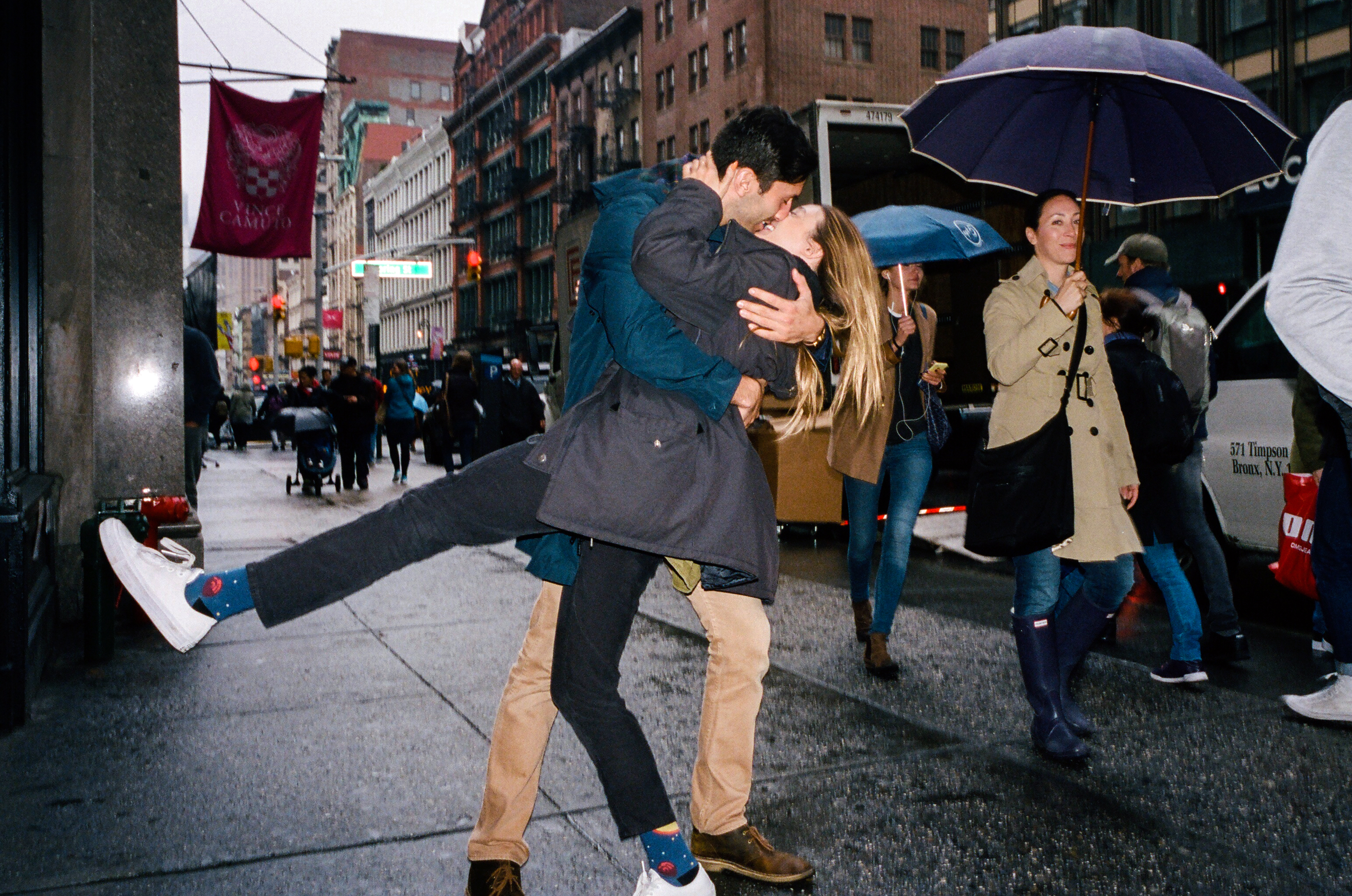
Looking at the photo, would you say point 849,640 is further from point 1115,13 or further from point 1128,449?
point 1115,13

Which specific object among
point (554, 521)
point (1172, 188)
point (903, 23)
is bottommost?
point (554, 521)

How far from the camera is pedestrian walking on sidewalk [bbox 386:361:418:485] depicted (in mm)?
18453

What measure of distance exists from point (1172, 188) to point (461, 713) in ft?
12.0

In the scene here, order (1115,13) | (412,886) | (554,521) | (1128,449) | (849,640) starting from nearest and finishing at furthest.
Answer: (554,521)
(412,886)
(1128,449)
(849,640)
(1115,13)

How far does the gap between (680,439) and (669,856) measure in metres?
0.95

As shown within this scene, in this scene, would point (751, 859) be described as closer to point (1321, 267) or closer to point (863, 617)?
point (1321, 267)

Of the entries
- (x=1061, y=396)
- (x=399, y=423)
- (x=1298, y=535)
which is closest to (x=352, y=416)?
(x=399, y=423)

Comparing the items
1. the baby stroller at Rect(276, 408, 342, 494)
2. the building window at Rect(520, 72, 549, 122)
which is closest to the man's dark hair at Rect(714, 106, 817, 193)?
the baby stroller at Rect(276, 408, 342, 494)

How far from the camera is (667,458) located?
8.56 feet

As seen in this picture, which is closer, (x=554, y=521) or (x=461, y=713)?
(x=554, y=521)

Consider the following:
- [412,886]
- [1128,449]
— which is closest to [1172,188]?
[1128,449]

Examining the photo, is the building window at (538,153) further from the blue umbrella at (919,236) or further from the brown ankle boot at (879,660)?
the brown ankle boot at (879,660)

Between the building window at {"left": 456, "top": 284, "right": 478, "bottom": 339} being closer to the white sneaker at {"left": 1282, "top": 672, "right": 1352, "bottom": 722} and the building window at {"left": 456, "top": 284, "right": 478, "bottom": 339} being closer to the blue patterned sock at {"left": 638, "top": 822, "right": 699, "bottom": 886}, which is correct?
the white sneaker at {"left": 1282, "top": 672, "right": 1352, "bottom": 722}

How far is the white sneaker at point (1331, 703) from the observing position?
4.53m
